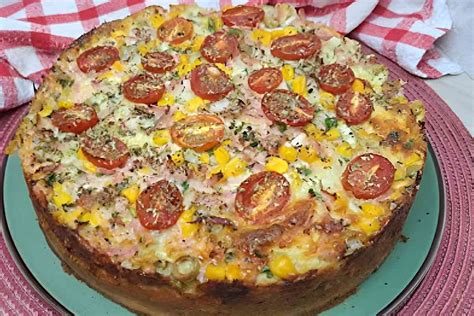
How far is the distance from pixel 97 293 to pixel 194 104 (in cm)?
90

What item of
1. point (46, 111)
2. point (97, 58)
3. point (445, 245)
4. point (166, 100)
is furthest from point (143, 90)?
point (445, 245)

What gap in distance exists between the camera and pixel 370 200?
113 inches

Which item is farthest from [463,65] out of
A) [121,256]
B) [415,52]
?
[121,256]

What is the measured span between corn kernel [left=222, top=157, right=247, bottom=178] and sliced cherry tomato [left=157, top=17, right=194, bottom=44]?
879mm

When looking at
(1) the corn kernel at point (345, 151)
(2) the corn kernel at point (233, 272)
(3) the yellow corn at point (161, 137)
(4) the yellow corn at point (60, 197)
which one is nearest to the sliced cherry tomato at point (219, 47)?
(3) the yellow corn at point (161, 137)

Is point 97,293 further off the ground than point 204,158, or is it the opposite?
point 204,158

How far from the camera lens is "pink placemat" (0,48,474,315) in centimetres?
302

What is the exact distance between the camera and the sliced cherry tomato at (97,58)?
3.35 meters

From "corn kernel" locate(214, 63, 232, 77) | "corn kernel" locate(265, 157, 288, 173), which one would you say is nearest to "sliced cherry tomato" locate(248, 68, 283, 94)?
"corn kernel" locate(214, 63, 232, 77)

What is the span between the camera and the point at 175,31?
11.7 ft

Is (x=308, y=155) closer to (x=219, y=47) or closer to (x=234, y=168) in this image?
(x=234, y=168)

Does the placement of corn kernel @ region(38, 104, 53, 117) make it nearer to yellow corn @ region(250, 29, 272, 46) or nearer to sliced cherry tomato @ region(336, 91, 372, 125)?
yellow corn @ region(250, 29, 272, 46)

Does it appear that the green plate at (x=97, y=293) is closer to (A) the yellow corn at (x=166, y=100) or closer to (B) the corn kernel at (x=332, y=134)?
(B) the corn kernel at (x=332, y=134)

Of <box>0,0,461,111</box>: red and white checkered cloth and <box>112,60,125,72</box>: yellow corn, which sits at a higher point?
<box>112,60,125,72</box>: yellow corn
